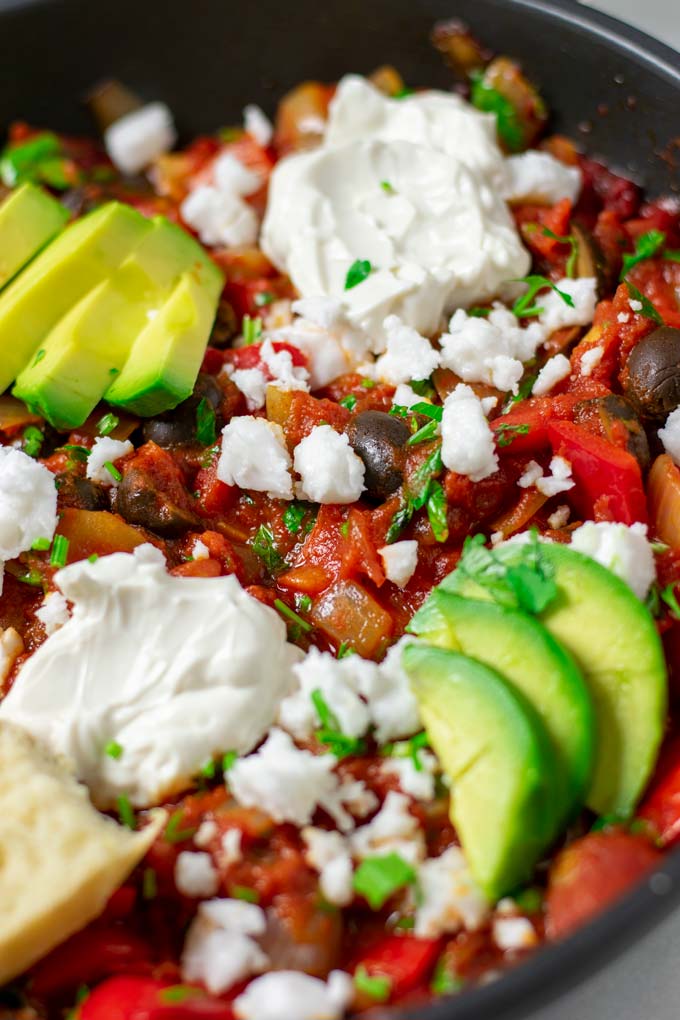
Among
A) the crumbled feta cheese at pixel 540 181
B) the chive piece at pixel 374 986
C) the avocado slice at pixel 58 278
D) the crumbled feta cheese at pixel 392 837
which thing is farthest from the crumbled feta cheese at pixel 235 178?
the chive piece at pixel 374 986

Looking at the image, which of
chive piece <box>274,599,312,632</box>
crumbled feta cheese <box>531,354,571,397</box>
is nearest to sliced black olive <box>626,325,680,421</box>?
crumbled feta cheese <box>531,354,571,397</box>

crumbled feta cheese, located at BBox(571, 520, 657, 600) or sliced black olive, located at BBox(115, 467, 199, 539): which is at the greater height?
crumbled feta cheese, located at BBox(571, 520, 657, 600)

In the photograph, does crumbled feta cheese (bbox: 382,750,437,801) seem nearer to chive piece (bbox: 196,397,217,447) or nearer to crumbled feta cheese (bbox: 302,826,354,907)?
crumbled feta cheese (bbox: 302,826,354,907)

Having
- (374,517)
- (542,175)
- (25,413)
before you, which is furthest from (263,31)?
(374,517)

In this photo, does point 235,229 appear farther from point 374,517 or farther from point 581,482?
point 581,482

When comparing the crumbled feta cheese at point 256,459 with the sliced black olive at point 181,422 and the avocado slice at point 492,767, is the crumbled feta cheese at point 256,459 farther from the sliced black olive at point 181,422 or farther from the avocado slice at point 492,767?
the avocado slice at point 492,767
